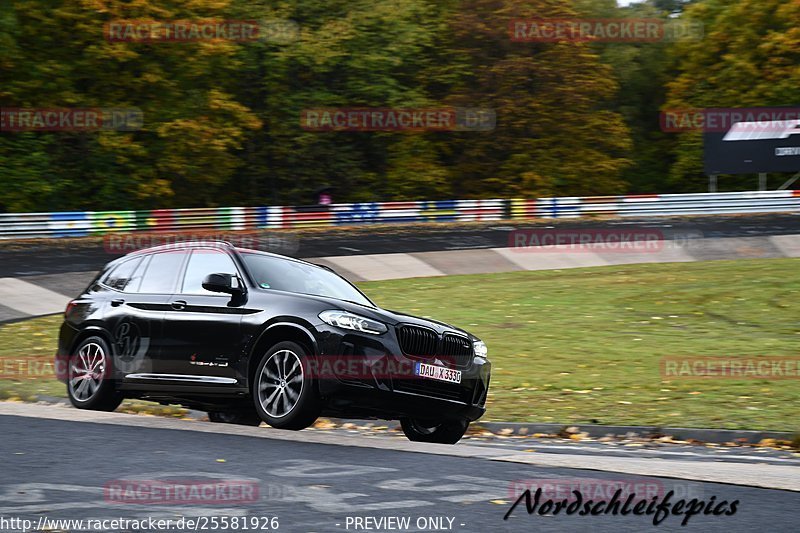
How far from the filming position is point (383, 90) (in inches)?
2151

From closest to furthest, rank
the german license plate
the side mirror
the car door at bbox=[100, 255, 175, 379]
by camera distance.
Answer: the german license plate, the side mirror, the car door at bbox=[100, 255, 175, 379]

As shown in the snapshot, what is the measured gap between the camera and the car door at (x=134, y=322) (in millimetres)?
11266

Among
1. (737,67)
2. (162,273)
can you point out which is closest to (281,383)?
(162,273)

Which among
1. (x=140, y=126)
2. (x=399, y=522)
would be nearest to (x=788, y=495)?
(x=399, y=522)

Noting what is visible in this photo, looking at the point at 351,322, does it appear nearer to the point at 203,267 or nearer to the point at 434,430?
the point at 434,430

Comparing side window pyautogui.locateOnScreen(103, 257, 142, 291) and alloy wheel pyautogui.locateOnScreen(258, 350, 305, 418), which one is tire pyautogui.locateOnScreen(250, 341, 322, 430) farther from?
side window pyautogui.locateOnScreen(103, 257, 142, 291)

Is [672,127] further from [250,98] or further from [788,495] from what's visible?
[788,495]

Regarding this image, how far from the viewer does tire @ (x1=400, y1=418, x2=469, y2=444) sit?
11133mm

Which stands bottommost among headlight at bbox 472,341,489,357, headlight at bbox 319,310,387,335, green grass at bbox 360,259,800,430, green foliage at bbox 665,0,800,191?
green grass at bbox 360,259,800,430

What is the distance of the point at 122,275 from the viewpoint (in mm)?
12164

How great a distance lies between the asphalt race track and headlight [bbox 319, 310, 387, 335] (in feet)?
3.04

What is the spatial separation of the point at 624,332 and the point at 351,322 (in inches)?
448

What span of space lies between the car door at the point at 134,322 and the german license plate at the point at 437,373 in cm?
264

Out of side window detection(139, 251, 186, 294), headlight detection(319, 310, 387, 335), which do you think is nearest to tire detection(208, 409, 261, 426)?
side window detection(139, 251, 186, 294)
